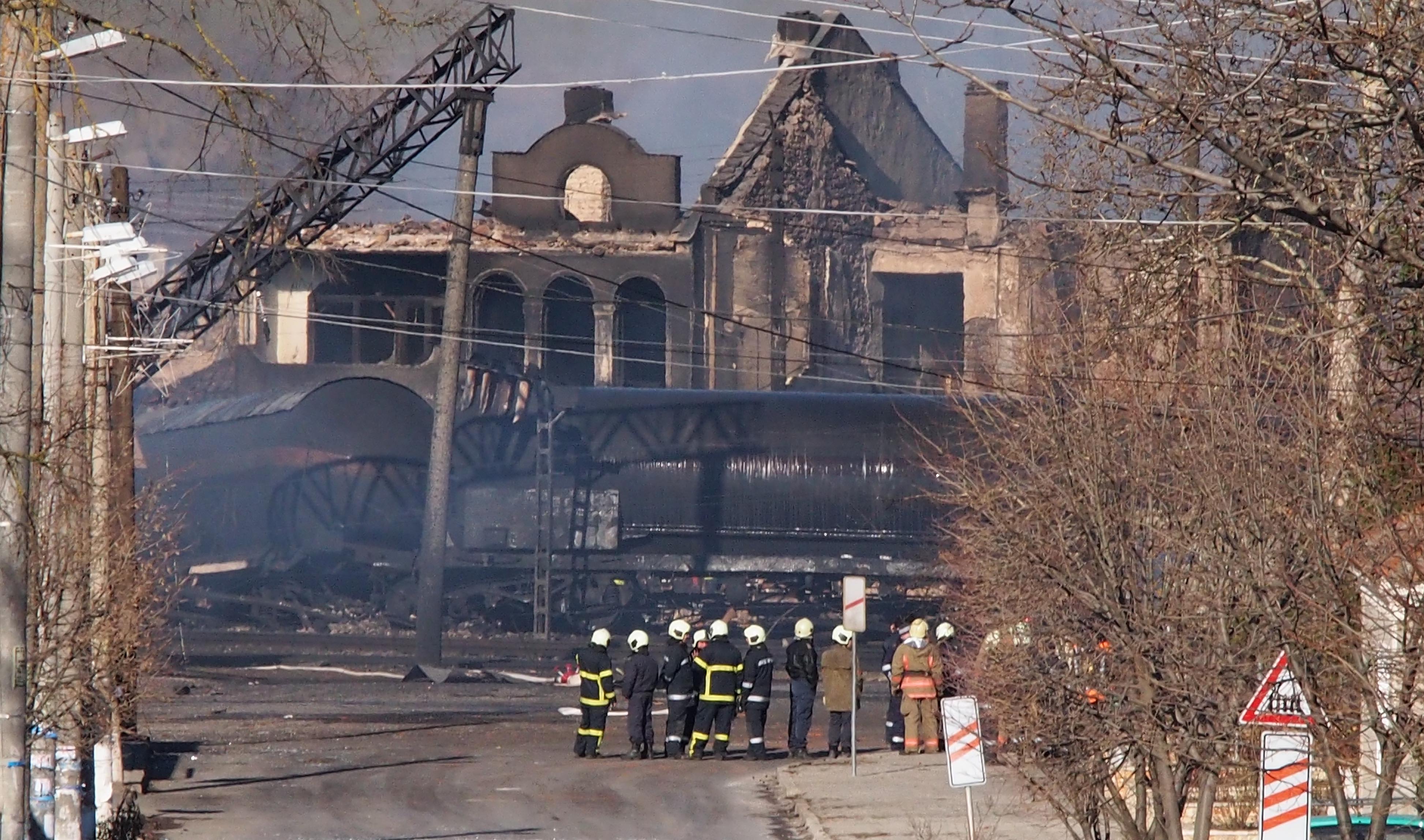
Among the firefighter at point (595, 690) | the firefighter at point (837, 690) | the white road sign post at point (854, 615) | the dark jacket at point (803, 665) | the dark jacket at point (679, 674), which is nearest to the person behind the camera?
the white road sign post at point (854, 615)

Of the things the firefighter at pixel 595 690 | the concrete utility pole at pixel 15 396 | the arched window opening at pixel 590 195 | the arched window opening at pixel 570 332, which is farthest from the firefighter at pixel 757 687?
the arched window opening at pixel 590 195

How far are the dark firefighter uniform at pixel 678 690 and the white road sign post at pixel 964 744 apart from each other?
8224 mm

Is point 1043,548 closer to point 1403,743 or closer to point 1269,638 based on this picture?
point 1269,638

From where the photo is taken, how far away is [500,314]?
185ft

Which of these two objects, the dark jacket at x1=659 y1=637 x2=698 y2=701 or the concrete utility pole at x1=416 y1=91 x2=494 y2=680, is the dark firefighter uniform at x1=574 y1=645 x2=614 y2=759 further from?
the concrete utility pole at x1=416 y1=91 x2=494 y2=680

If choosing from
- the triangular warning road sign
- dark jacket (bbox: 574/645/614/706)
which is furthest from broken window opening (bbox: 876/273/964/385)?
→ the triangular warning road sign

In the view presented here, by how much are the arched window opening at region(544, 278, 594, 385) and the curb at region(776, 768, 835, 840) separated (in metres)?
34.3

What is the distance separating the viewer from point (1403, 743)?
7367 millimetres

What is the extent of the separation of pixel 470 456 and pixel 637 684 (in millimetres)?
17676

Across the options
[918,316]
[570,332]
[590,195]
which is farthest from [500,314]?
[918,316]

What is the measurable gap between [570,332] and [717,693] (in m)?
34.7

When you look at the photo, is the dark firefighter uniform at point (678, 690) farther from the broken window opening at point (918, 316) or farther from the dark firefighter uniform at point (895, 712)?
the broken window opening at point (918, 316)

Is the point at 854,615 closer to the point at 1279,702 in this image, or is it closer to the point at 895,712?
the point at 895,712

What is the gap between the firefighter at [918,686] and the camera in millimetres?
21984
